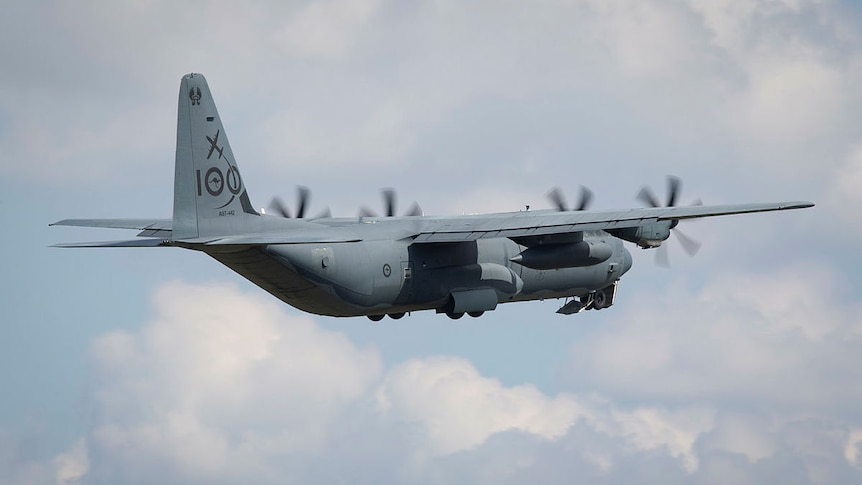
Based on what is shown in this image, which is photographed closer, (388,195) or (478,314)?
(478,314)

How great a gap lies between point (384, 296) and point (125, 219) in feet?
31.8

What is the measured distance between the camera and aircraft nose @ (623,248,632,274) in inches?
2383

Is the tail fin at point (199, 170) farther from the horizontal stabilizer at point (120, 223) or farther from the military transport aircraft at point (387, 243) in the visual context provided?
the horizontal stabilizer at point (120, 223)

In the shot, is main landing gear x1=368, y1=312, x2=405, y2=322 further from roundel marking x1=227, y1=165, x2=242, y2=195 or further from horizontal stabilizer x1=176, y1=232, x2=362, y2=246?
roundel marking x1=227, y1=165, x2=242, y2=195

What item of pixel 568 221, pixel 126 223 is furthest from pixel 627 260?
pixel 126 223

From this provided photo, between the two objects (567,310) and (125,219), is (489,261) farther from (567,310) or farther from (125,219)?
(125,219)

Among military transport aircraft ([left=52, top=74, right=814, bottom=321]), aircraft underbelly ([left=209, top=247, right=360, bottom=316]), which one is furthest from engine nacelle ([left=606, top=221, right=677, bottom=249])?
aircraft underbelly ([left=209, top=247, right=360, bottom=316])

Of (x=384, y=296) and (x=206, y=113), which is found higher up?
(x=206, y=113)

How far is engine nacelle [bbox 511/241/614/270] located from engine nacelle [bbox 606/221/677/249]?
4.23 feet

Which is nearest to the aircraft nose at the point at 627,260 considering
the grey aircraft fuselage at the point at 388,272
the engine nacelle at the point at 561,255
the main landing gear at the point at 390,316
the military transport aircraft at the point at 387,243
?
the military transport aircraft at the point at 387,243

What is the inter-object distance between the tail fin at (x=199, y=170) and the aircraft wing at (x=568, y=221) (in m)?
7.95

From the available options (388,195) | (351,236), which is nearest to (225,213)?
(351,236)

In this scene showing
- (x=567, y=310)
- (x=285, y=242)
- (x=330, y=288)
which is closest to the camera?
(x=285, y=242)

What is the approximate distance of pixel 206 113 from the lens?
4856 centimetres
